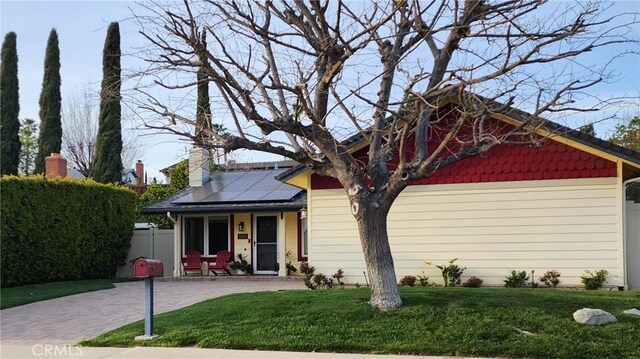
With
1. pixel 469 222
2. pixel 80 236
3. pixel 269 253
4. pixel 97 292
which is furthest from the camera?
pixel 269 253

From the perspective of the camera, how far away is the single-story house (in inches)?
546

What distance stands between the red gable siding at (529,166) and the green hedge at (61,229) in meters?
11.8

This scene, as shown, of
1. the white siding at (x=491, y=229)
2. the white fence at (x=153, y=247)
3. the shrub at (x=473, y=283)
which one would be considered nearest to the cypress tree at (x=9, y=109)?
the white fence at (x=153, y=247)

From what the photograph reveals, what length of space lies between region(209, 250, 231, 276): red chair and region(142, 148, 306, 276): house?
416 millimetres

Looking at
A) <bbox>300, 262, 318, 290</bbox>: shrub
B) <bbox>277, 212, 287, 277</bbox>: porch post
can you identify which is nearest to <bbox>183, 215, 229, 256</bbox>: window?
<bbox>277, 212, 287, 277</bbox>: porch post

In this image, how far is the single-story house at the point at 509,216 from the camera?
1387cm

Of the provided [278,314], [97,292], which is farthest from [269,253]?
[278,314]

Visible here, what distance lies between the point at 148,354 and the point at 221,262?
43.4 ft

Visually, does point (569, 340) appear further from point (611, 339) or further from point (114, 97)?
point (114, 97)

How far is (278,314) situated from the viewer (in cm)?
949

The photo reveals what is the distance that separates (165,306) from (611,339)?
9.04 meters

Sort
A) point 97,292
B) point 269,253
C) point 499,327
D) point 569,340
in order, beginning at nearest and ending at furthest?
point 569,340 → point 499,327 → point 97,292 → point 269,253

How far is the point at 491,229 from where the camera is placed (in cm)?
1472

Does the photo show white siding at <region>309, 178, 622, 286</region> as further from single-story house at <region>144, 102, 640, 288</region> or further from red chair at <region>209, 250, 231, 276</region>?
red chair at <region>209, 250, 231, 276</region>
